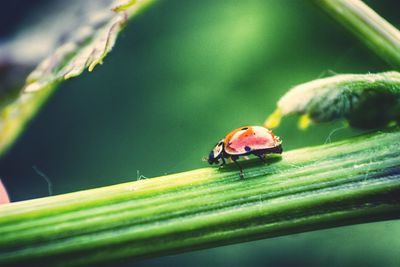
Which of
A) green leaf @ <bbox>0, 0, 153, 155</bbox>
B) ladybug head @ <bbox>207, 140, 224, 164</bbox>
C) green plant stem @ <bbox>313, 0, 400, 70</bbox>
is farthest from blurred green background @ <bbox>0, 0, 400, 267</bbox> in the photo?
green plant stem @ <bbox>313, 0, 400, 70</bbox>

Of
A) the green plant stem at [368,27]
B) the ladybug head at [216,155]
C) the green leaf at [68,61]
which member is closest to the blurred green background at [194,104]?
the ladybug head at [216,155]

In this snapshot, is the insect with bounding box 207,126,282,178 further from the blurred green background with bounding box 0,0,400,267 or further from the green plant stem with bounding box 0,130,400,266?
the blurred green background with bounding box 0,0,400,267

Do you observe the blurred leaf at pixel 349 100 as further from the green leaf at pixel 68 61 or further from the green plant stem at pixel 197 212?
the green leaf at pixel 68 61

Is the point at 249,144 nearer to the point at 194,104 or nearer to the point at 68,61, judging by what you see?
the point at 68,61

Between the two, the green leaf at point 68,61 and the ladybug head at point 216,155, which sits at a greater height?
the green leaf at point 68,61

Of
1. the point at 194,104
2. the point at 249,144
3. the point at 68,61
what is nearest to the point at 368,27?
the point at 249,144

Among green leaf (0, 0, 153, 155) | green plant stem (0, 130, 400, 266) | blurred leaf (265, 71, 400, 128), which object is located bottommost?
green plant stem (0, 130, 400, 266)

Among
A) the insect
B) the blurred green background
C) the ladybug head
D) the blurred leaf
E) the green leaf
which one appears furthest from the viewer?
the blurred green background
